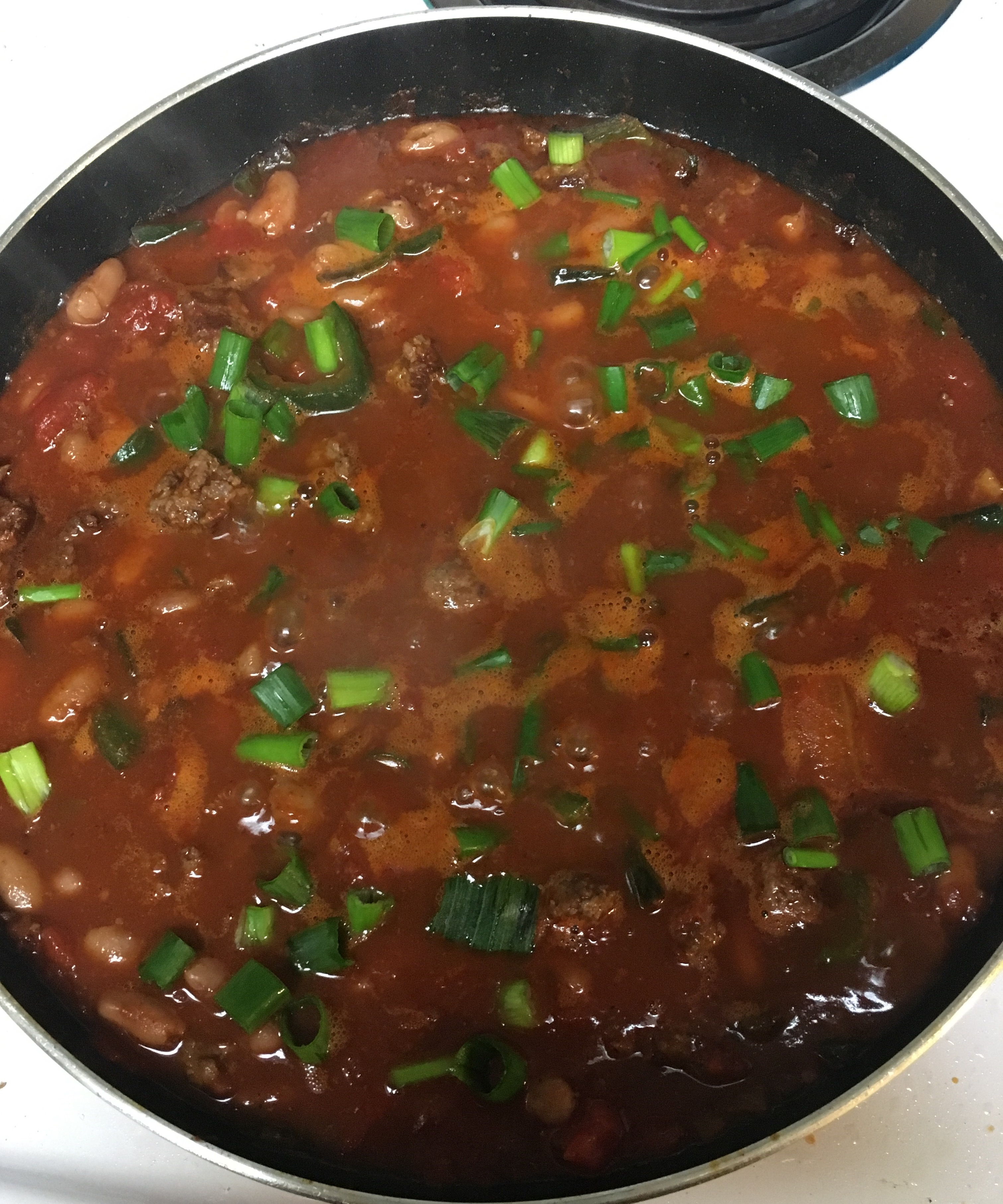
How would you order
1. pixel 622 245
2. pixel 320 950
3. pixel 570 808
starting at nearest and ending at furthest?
pixel 320 950 < pixel 570 808 < pixel 622 245

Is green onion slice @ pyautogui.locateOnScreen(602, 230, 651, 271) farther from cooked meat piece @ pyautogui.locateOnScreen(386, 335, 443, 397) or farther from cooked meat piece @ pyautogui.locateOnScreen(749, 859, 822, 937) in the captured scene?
cooked meat piece @ pyautogui.locateOnScreen(749, 859, 822, 937)

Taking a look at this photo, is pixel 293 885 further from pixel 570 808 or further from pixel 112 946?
pixel 570 808

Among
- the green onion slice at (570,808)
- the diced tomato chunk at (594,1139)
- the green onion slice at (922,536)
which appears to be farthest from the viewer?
the green onion slice at (922,536)

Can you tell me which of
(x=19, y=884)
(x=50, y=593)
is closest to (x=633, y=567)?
(x=50, y=593)

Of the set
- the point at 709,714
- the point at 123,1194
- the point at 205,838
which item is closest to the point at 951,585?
the point at 709,714

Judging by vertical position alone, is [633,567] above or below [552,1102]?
above

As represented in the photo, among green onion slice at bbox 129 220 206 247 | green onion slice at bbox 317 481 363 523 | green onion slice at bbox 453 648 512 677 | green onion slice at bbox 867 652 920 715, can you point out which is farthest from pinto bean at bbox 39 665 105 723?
green onion slice at bbox 867 652 920 715

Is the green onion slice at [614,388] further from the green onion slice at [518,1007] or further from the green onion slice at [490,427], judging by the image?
the green onion slice at [518,1007]

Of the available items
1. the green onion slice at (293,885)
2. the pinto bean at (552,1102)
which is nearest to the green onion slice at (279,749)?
the green onion slice at (293,885)
